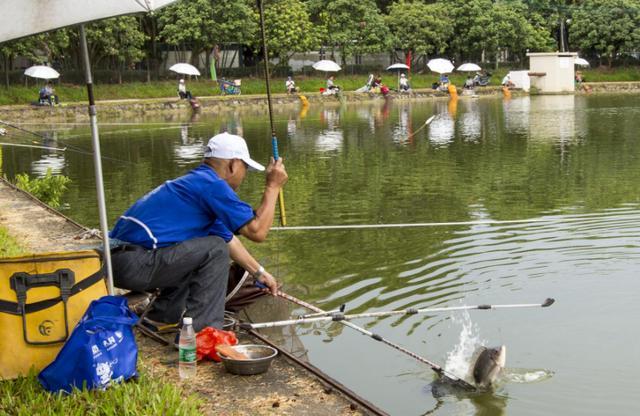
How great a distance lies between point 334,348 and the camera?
6.74m

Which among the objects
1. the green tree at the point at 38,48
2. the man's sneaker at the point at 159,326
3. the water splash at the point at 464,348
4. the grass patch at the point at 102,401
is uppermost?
the green tree at the point at 38,48

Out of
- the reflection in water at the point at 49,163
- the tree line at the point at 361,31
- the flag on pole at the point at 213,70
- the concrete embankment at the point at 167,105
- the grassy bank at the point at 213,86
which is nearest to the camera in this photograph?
the reflection in water at the point at 49,163

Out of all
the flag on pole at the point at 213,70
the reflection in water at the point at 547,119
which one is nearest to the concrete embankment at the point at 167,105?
the flag on pole at the point at 213,70

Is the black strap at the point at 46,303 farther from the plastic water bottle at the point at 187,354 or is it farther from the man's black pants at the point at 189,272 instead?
the plastic water bottle at the point at 187,354

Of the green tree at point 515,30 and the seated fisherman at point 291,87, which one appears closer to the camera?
the seated fisherman at point 291,87

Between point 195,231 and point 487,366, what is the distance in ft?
6.73

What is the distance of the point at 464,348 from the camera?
665 centimetres

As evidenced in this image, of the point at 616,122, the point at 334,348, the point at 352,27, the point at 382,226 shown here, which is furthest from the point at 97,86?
the point at 334,348

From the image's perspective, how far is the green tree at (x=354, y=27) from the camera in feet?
158

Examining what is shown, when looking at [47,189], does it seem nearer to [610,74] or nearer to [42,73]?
[42,73]

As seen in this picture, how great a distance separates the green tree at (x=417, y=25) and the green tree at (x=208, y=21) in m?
10.1

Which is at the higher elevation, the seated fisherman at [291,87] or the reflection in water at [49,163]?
the seated fisherman at [291,87]

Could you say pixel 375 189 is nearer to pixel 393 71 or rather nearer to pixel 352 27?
pixel 352 27

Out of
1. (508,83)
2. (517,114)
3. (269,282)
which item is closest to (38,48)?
(517,114)
